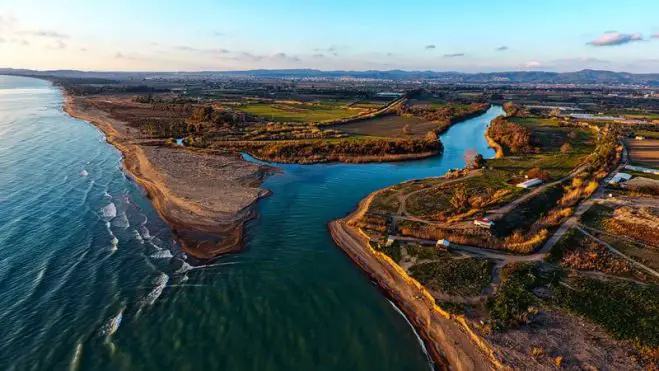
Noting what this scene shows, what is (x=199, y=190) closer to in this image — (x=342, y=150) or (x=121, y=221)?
(x=121, y=221)

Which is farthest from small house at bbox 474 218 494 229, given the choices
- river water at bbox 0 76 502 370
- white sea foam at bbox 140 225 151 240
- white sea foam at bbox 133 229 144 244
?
white sea foam at bbox 133 229 144 244

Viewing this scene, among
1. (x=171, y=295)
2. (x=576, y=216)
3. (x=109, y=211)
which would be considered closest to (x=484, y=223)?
(x=576, y=216)

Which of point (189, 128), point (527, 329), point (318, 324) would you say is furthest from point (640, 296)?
point (189, 128)

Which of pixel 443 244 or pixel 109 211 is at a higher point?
pixel 443 244

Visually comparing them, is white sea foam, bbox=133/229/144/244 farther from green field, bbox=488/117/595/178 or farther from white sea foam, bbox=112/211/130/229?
green field, bbox=488/117/595/178

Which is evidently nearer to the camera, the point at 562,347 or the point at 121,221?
the point at 562,347

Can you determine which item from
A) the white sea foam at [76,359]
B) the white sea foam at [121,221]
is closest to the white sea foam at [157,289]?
the white sea foam at [76,359]

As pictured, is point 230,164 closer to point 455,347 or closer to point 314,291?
point 314,291
